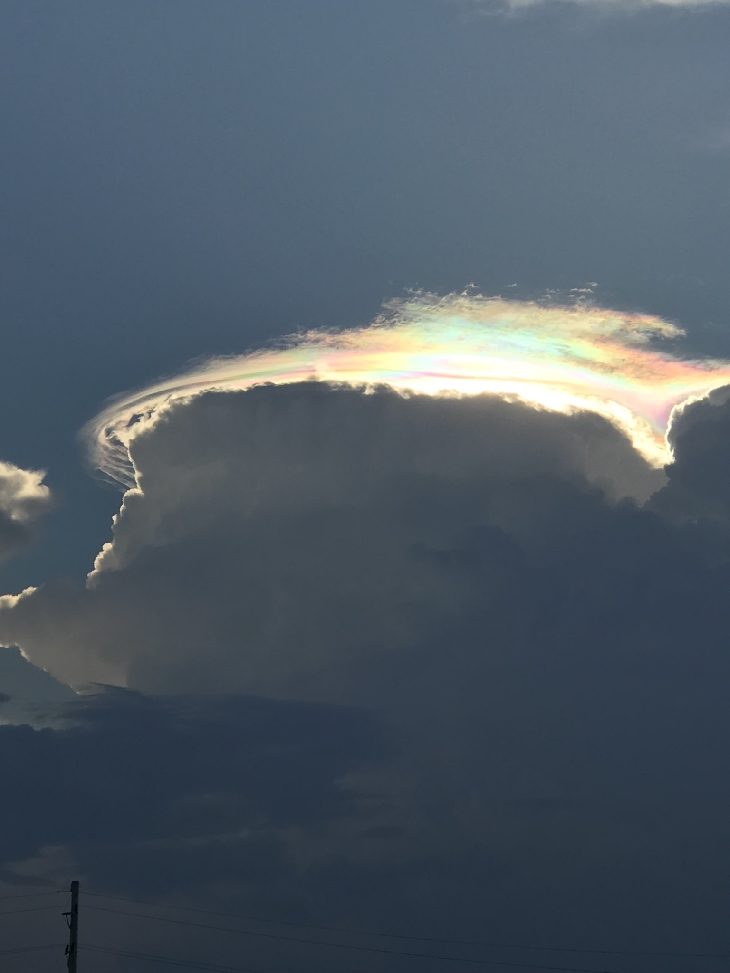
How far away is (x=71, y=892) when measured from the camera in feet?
370

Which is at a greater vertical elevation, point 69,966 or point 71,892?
point 71,892

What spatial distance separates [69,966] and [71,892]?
11.1 meters

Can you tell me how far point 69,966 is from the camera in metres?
107
